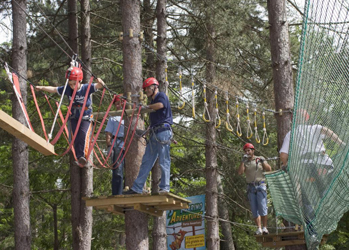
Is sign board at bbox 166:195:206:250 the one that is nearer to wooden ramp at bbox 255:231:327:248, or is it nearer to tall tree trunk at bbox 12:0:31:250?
tall tree trunk at bbox 12:0:31:250

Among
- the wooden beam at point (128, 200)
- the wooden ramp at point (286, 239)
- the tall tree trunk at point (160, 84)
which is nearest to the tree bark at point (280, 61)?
the wooden ramp at point (286, 239)

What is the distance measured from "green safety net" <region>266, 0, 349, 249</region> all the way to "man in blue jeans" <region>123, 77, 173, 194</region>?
151 cm

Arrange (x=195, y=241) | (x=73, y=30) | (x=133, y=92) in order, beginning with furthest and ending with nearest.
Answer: (x=195, y=241), (x=73, y=30), (x=133, y=92)

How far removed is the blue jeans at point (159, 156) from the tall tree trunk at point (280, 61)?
2641 millimetres

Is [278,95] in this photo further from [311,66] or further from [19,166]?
[19,166]

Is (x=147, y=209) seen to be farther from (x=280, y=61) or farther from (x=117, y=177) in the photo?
(x=280, y=61)

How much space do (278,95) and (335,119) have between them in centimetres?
393

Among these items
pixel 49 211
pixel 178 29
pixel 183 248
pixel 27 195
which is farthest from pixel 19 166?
pixel 49 211

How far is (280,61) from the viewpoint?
968cm

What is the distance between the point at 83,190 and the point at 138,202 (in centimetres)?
645

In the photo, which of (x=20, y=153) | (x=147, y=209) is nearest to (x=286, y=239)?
(x=147, y=209)

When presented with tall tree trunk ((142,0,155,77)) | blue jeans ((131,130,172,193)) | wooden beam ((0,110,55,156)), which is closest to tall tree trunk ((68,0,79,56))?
tall tree trunk ((142,0,155,77))

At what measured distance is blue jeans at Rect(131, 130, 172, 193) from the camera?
24.6 feet

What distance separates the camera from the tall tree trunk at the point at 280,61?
9.51 meters
